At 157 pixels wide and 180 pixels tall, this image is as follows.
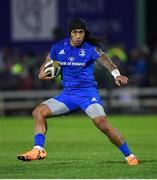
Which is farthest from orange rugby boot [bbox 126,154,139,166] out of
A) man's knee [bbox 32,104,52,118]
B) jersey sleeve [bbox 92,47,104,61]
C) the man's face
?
the man's face

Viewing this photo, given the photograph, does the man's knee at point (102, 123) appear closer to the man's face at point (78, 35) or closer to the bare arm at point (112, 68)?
the bare arm at point (112, 68)

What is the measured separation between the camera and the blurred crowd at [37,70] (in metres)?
28.2

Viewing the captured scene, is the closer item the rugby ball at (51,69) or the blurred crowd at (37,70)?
the rugby ball at (51,69)

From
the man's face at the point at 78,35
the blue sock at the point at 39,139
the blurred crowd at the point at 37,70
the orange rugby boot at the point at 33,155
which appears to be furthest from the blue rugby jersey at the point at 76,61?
the blurred crowd at the point at 37,70

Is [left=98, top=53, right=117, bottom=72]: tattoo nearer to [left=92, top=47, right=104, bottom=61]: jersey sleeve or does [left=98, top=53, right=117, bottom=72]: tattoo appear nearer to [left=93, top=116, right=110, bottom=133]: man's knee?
[left=92, top=47, right=104, bottom=61]: jersey sleeve

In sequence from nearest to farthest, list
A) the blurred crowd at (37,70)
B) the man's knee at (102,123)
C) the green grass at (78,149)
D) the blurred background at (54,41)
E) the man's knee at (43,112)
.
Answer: the green grass at (78,149), the man's knee at (102,123), the man's knee at (43,112), the blurred crowd at (37,70), the blurred background at (54,41)

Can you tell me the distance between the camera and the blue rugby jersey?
43.0 ft

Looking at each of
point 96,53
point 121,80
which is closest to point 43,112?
point 96,53

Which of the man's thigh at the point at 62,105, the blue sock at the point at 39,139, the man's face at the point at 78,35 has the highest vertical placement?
the man's face at the point at 78,35

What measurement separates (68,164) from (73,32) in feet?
6.41

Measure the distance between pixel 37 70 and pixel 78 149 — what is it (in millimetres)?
11272

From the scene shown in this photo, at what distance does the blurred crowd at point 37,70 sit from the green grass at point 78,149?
4.47 ft

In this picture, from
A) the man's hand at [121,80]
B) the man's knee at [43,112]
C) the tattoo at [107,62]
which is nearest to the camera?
the man's hand at [121,80]

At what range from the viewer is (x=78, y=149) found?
17.4 m
